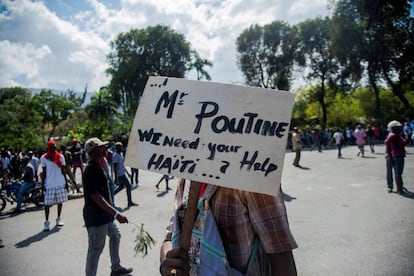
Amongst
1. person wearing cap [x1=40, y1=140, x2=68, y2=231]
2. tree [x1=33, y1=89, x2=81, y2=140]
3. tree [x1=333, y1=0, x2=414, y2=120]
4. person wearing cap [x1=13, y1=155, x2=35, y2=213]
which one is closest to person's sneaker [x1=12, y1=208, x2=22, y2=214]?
person wearing cap [x1=13, y1=155, x2=35, y2=213]

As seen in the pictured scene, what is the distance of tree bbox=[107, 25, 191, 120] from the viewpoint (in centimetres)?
3938

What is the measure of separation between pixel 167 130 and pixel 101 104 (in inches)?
1930

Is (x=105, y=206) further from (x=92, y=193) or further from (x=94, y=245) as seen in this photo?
(x=94, y=245)

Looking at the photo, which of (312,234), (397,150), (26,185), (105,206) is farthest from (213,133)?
(26,185)

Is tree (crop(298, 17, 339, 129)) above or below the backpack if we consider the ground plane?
above

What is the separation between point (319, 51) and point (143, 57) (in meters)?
23.2

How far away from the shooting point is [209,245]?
1324 millimetres

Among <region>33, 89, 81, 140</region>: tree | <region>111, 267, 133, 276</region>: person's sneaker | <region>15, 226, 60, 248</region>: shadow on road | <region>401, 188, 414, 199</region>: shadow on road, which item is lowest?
<region>15, 226, 60, 248</region>: shadow on road

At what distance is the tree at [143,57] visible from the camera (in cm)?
3938

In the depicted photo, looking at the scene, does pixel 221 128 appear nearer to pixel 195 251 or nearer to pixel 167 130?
pixel 167 130

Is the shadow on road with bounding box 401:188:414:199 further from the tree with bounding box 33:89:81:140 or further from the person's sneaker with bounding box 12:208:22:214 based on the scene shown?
the tree with bounding box 33:89:81:140

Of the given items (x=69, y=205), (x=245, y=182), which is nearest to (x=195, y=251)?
(x=245, y=182)

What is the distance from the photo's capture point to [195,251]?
143 centimetres

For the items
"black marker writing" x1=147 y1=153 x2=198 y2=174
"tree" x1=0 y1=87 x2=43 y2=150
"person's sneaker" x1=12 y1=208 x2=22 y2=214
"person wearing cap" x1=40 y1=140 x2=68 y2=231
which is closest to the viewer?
"black marker writing" x1=147 y1=153 x2=198 y2=174
